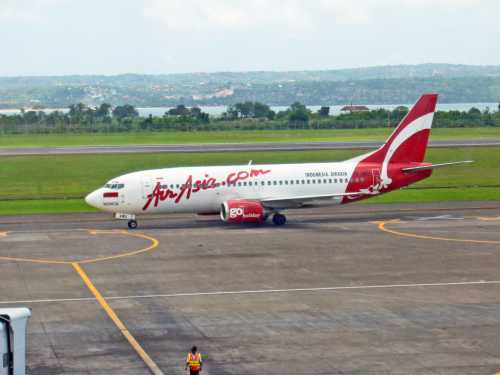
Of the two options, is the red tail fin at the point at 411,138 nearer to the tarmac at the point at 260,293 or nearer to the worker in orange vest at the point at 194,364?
the tarmac at the point at 260,293

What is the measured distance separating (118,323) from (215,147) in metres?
91.1

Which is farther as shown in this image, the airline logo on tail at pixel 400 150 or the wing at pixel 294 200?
the airline logo on tail at pixel 400 150

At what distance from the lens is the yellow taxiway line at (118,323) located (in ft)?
99.3

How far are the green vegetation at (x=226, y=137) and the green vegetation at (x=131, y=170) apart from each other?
30.1m

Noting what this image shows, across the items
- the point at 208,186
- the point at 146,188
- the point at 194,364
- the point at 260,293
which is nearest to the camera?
the point at 194,364

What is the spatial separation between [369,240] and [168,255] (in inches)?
494

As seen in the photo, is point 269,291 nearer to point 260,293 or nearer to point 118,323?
point 260,293

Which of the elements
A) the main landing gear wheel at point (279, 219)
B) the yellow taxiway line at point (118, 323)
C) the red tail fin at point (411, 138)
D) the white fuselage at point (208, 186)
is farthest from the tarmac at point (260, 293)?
the red tail fin at point (411, 138)

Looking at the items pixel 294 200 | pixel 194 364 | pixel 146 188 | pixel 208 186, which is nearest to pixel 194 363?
pixel 194 364

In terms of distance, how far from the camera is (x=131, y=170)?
9612 cm

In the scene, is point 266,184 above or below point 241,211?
above

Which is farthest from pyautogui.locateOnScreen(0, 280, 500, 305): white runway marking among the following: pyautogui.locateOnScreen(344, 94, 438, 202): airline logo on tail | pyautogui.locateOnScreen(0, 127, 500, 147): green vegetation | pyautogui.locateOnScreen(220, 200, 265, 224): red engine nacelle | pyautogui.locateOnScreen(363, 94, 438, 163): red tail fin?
pyautogui.locateOnScreen(0, 127, 500, 147): green vegetation

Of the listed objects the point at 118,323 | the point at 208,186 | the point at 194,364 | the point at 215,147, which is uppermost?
the point at 208,186

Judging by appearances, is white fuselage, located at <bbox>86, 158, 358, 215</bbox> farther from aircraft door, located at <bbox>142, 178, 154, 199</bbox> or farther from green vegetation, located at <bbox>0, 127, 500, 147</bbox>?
green vegetation, located at <bbox>0, 127, 500, 147</bbox>
